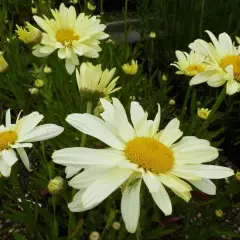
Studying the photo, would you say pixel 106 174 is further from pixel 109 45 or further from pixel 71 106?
pixel 109 45

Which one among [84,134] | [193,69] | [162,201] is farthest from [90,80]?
[193,69]

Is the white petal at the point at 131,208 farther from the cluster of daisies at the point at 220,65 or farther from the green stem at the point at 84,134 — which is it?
the cluster of daisies at the point at 220,65

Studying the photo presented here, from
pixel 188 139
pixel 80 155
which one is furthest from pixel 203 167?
pixel 80 155

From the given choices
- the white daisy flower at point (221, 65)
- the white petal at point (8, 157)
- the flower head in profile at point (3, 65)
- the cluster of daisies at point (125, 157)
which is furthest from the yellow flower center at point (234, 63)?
the flower head in profile at point (3, 65)

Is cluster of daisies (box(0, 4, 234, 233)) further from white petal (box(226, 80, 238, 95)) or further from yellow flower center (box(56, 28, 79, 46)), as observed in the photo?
yellow flower center (box(56, 28, 79, 46))

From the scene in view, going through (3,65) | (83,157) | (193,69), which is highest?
(83,157)

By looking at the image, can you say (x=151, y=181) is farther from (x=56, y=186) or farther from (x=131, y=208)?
(x=56, y=186)
